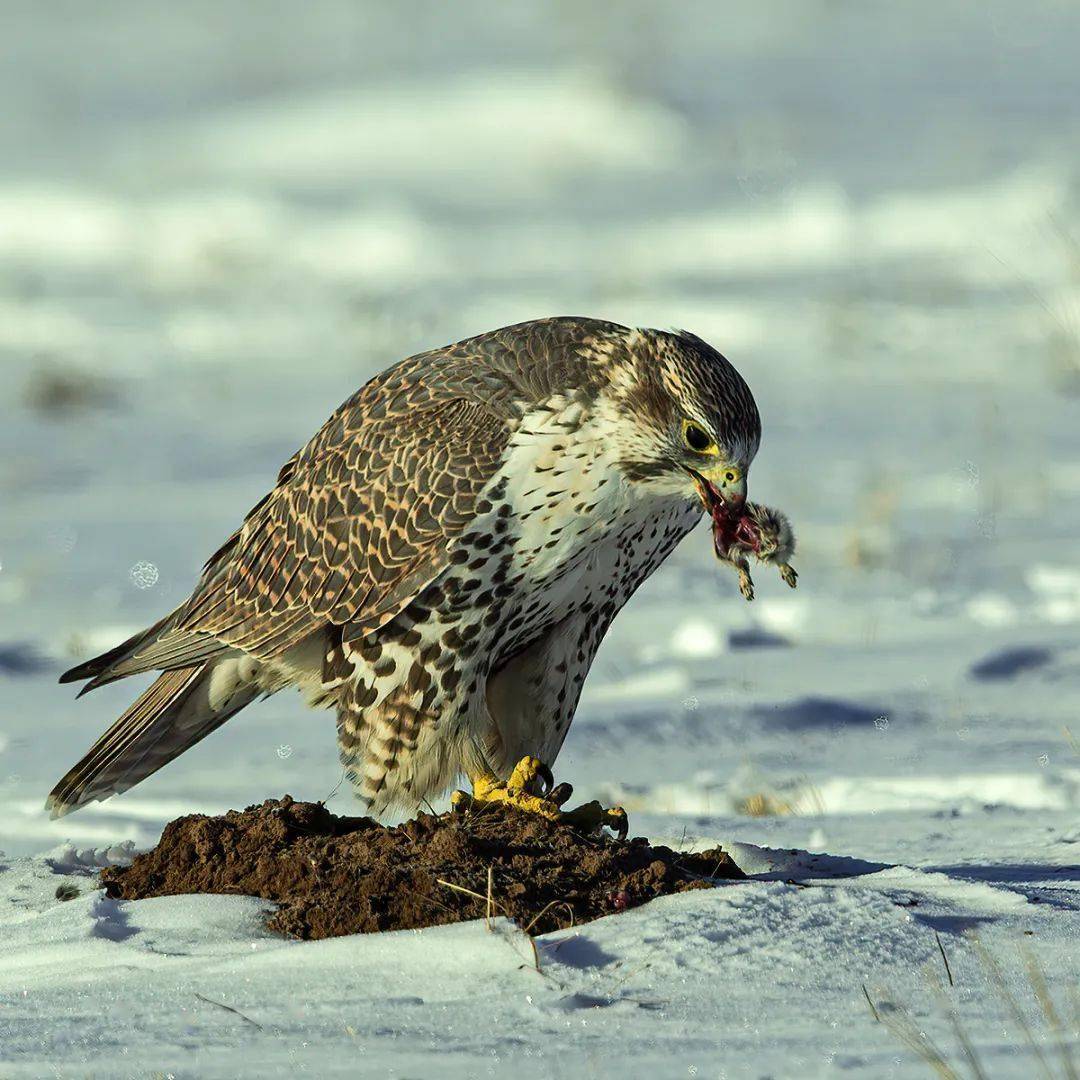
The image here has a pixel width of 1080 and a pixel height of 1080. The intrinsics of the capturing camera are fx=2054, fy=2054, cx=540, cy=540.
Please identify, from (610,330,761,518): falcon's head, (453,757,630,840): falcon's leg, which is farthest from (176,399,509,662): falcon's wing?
(453,757,630,840): falcon's leg

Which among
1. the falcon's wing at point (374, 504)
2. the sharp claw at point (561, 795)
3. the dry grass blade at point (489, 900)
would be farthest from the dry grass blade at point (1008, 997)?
the falcon's wing at point (374, 504)

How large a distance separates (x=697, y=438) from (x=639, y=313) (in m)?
7.31

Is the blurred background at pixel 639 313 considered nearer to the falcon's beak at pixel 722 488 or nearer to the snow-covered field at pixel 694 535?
the snow-covered field at pixel 694 535

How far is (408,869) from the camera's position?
3.65m

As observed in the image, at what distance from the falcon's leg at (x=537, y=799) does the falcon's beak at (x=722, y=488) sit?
0.67m

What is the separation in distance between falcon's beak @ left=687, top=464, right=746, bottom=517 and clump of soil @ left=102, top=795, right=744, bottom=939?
716 millimetres

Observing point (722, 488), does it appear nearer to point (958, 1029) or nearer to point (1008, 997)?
point (1008, 997)

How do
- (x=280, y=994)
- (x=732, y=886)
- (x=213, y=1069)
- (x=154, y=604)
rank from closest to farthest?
1. (x=213, y=1069)
2. (x=280, y=994)
3. (x=732, y=886)
4. (x=154, y=604)

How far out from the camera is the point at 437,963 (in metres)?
3.24

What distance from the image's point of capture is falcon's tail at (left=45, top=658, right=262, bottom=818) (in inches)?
194

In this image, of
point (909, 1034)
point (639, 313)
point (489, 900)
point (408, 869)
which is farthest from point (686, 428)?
point (639, 313)

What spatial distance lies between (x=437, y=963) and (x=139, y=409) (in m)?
8.42

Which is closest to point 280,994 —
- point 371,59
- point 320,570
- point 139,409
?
point 320,570

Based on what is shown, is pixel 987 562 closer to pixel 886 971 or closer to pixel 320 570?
pixel 320 570
